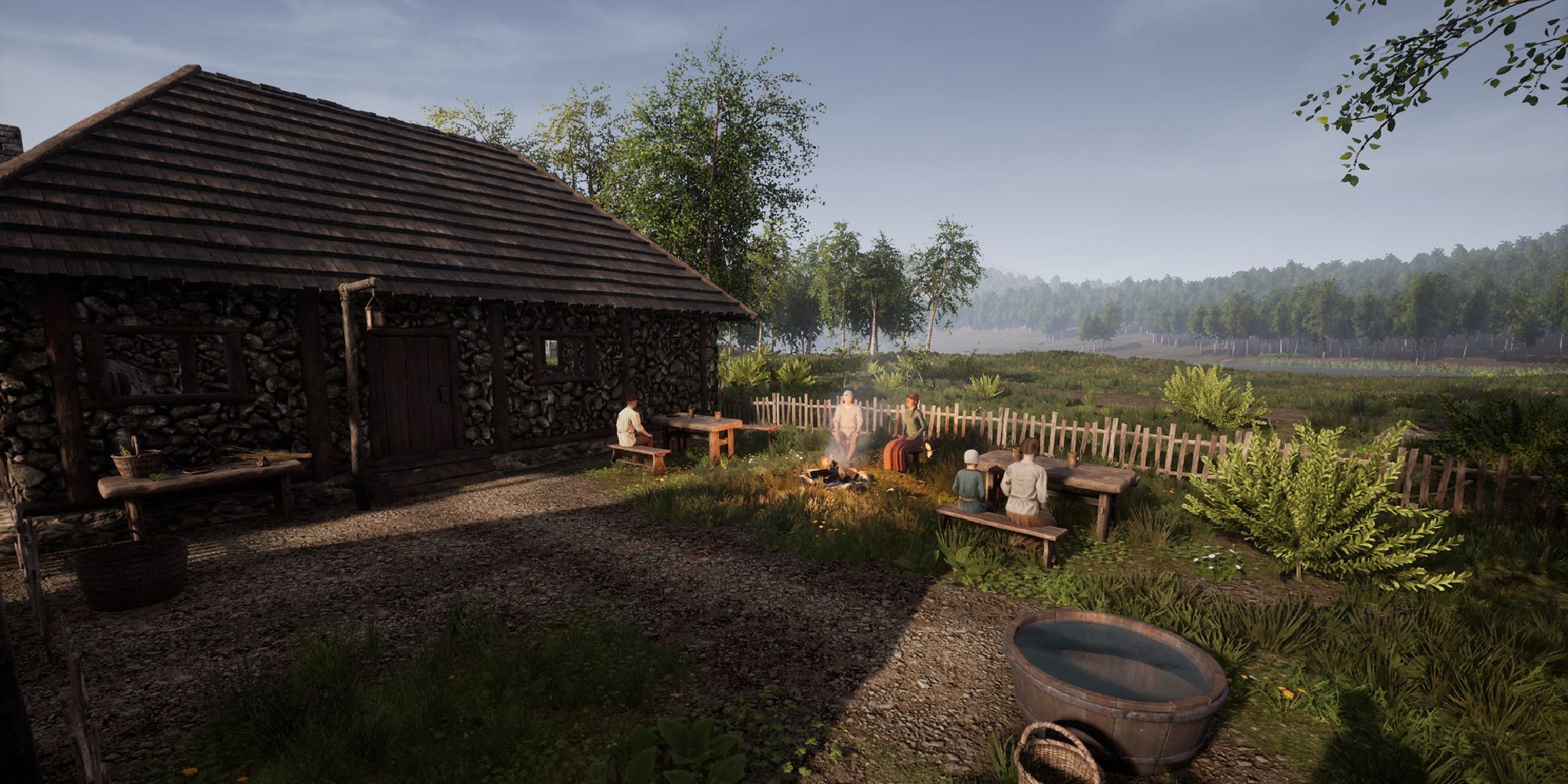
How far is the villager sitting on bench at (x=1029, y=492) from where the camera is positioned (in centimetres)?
629

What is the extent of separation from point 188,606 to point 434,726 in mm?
3653

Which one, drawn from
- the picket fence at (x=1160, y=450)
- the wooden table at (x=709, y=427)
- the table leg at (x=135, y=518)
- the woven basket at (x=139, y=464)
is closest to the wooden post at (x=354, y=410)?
the woven basket at (x=139, y=464)

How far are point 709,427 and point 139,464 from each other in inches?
285

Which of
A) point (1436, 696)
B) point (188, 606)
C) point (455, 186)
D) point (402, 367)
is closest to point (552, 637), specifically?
point (188, 606)

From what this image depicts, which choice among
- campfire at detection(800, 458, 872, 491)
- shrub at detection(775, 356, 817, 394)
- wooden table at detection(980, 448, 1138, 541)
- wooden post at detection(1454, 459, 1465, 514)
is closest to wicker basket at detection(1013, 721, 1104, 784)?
wooden table at detection(980, 448, 1138, 541)

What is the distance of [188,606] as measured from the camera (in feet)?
18.0

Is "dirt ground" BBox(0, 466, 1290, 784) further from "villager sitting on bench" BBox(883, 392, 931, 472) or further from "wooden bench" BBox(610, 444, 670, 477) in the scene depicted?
"villager sitting on bench" BBox(883, 392, 931, 472)

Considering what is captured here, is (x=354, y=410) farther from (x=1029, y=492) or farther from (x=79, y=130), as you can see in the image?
(x=1029, y=492)

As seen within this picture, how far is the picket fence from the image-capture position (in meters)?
7.21

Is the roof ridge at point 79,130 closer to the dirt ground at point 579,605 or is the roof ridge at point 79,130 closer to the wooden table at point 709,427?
the dirt ground at point 579,605

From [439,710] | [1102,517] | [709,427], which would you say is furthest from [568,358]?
[1102,517]

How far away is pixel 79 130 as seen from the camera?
25.0 ft

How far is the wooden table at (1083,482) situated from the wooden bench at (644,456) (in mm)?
5292

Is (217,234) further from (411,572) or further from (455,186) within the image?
(411,572)
